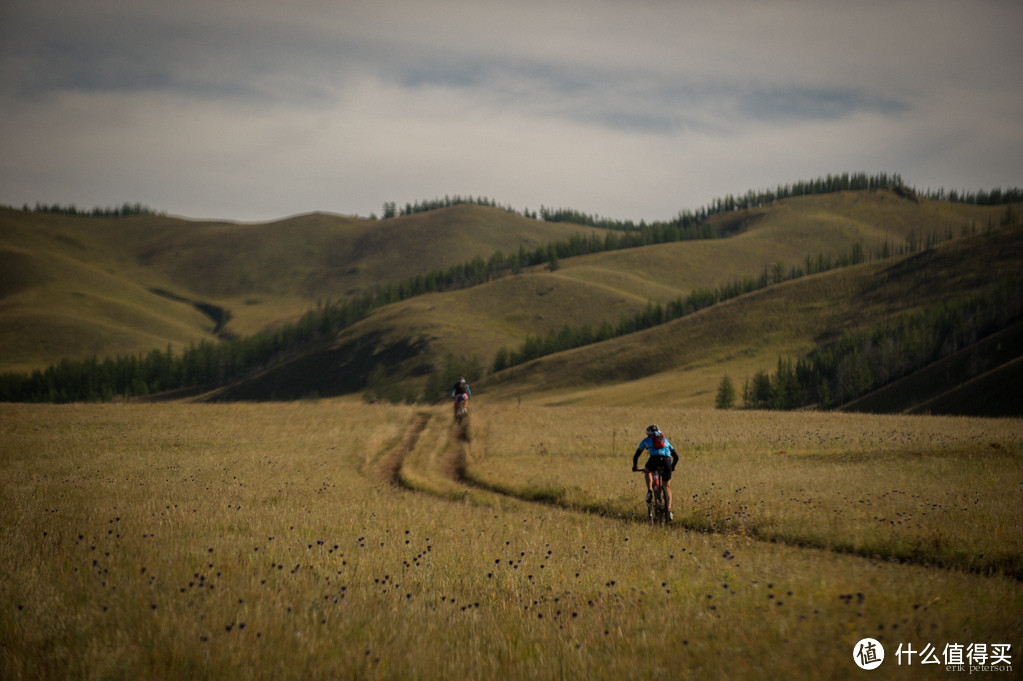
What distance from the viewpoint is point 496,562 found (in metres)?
12.0

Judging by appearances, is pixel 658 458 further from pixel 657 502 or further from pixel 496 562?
pixel 496 562

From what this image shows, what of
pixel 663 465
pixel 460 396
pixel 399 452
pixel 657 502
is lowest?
pixel 399 452

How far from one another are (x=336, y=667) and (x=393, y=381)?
16763 cm

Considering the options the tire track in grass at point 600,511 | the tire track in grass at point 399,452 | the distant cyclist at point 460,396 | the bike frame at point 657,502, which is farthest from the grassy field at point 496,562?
the distant cyclist at point 460,396

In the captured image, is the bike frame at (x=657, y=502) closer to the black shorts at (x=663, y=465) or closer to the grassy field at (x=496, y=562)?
the black shorts at (x=663, y=465)

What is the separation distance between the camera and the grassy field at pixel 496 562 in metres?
8.07

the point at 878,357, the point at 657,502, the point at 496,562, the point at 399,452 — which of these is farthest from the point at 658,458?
the point at 878,357

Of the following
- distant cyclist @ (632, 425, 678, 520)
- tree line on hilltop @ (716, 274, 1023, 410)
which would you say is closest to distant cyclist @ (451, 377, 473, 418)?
distant cyclist @ (632, 425, 678, 520)

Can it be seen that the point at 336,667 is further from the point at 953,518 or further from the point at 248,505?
the point at 953,518

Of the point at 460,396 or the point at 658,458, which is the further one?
the point at 460,396

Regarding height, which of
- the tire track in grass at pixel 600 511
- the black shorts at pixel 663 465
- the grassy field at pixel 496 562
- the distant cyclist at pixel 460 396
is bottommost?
the tire track in grass at pixel 600 511

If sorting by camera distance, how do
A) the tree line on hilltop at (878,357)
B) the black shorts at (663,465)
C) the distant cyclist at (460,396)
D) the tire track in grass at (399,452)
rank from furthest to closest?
the tree line on hilltop at (878,357)
the distant cyclist at (460,396)
the tire track in grass at (399,452)
the black shorts at (663,465)

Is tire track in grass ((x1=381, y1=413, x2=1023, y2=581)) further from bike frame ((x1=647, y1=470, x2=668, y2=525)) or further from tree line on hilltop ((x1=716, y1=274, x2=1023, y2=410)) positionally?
tree line on hilltop ((x1=716, y1=274, x2=1023, y2=410))

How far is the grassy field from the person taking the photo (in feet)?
26.5
